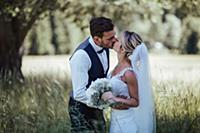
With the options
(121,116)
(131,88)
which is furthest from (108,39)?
(121,116)

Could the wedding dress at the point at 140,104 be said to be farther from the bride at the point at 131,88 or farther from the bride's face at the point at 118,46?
the bride's face at the point at 118,46

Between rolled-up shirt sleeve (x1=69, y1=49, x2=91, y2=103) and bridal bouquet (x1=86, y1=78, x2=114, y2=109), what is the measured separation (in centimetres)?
13

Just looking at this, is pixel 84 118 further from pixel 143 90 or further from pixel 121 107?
pixel 143 90

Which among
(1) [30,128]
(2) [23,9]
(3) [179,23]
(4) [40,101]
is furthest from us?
(3) [179,23]

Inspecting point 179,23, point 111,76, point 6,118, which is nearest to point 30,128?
point 6,118

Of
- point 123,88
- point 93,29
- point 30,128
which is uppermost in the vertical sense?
point 93,29

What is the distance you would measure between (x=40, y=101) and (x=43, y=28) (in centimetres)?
3115

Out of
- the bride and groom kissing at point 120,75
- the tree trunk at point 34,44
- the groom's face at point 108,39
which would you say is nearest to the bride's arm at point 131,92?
the bride and groom kissing at point 120,75

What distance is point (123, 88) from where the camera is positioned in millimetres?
6184

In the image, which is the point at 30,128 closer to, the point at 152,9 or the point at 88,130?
the point at 88,130

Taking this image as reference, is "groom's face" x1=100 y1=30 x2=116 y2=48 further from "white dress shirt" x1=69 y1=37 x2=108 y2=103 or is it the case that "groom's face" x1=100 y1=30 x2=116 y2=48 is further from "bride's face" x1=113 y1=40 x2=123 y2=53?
"white dress shirt" x1=69 y1=37 x2=108 y2=103

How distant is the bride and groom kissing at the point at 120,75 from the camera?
20.0 ft

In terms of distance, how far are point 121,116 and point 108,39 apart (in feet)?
2.64

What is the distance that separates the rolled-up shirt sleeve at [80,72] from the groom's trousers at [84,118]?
0.86ft
